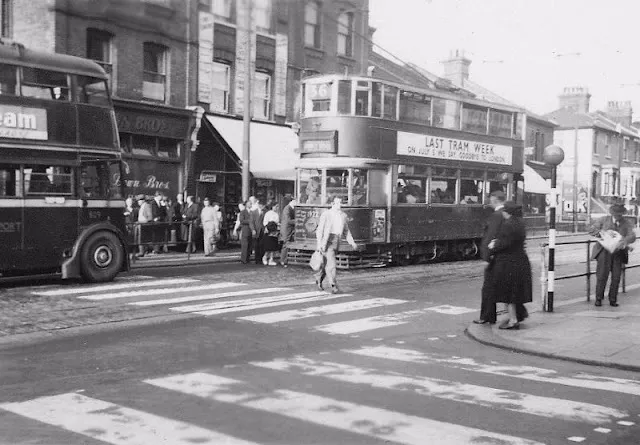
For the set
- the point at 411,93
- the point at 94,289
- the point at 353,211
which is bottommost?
the point at 94,289

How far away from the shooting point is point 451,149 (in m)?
20.1

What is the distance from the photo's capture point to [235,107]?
26.5 m

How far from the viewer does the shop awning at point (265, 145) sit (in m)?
25.0

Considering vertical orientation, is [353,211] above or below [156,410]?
above

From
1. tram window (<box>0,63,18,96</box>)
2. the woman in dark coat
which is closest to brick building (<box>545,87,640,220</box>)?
the woman in dark coat

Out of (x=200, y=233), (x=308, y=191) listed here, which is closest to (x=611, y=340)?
(x=308, y=191)

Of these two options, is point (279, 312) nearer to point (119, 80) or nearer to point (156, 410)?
point (156, 410)

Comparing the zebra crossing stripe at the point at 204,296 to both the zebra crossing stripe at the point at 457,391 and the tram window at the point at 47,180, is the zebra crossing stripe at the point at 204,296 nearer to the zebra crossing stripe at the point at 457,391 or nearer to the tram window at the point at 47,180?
the tram window at the point at 47,180

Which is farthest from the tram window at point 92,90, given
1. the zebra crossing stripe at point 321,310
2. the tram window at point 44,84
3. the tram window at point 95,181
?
the zebra crossing stripe at point 321,310

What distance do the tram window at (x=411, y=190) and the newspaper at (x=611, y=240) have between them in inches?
279

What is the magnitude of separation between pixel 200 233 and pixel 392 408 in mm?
18235

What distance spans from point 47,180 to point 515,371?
10.1m

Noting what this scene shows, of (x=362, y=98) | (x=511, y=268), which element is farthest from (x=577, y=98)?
(x=511, y=268)

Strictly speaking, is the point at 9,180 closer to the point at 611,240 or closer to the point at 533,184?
the point at 611,240
